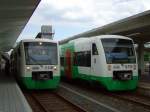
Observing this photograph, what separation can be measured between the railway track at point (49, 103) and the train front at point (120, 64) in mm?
2729

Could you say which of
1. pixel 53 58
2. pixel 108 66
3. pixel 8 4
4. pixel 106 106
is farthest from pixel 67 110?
pixel 8 4

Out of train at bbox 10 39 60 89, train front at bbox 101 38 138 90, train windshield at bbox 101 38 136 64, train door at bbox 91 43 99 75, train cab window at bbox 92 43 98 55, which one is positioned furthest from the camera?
train at bbox 10 39 60 89

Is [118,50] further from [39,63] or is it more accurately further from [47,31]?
[47,31]

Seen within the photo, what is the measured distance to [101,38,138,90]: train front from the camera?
19203 mm

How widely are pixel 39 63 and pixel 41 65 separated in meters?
0.15

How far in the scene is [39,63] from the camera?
20.2m

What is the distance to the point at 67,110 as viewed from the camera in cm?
1477

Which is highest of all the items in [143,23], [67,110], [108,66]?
[143,23]

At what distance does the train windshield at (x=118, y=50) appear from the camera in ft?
63.6

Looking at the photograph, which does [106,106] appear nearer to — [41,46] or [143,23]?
[41,46]

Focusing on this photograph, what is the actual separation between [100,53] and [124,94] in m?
2.71

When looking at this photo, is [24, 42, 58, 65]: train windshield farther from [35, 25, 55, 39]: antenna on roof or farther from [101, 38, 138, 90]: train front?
[35, 25, 55, 39]: antenna on roof

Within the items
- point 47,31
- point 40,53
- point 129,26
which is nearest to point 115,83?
point 40,53

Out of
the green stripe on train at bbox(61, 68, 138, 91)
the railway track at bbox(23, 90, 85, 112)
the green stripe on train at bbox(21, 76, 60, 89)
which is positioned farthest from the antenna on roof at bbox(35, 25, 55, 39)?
the green stripe on train at bbox(61, 68, 138, 91)
